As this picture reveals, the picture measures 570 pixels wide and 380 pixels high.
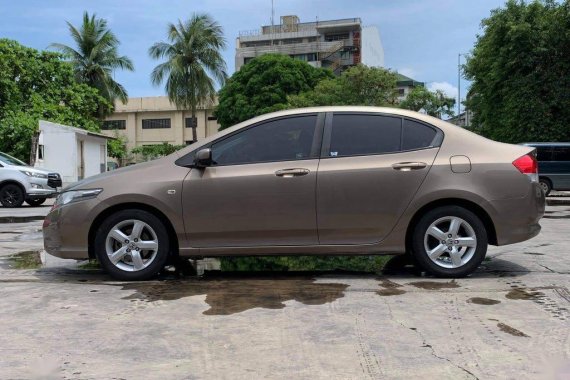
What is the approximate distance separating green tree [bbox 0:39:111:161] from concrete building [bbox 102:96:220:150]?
27878 mm

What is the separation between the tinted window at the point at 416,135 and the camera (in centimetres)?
537

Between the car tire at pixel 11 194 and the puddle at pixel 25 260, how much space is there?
938 cm

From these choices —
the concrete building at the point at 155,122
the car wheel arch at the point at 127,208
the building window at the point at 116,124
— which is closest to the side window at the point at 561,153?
the car wheel arch at the point at 127,208

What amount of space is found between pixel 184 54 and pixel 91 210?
38974 mm

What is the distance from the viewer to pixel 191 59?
4256cm

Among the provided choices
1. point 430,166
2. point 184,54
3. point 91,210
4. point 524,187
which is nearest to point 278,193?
point 430,166

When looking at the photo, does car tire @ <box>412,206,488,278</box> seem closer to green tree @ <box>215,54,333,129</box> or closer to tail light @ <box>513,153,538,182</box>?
tail light @ <box>513,153,538,182</box>

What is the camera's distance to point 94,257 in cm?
543

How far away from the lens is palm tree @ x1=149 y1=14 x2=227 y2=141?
139 ft

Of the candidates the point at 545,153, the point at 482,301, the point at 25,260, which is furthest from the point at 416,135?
the point at 545,153

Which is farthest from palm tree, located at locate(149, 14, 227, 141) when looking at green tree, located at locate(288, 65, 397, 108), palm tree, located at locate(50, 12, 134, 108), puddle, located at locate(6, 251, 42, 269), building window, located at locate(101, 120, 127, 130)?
puddle, located at locate(6, 251, 42, 269)

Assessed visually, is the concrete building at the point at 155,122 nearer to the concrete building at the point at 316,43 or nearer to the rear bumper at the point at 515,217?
the concrete building at the point at 316,43

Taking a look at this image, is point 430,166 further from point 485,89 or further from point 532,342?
point 485,89

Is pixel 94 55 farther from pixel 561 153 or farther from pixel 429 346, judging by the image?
pixel 429 346
